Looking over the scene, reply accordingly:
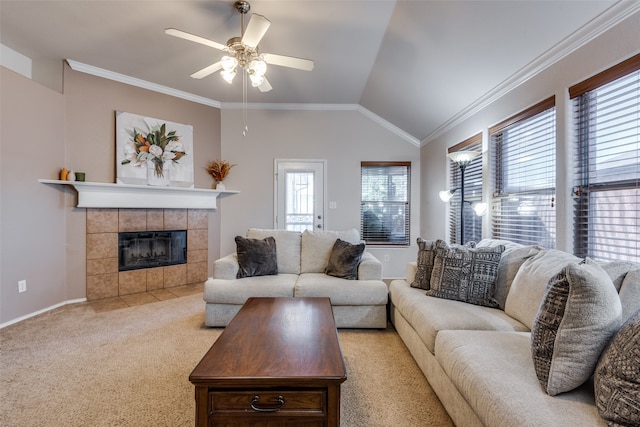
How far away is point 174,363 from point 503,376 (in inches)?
83.3

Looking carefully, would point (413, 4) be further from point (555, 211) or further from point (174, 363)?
point (174, 363)

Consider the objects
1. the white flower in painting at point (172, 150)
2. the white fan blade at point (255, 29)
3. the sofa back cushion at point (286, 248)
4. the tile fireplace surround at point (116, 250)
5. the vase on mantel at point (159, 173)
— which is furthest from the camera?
the white flower in painting at point (172, 150)

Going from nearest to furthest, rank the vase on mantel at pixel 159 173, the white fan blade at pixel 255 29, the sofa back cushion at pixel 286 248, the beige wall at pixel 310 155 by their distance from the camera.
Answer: the white fan blade at pixel 255 29 < the sofa back cushion at pixel 286 248 < the vase on mantel at pixel 159 173 < the beige wall at pixel 310 155

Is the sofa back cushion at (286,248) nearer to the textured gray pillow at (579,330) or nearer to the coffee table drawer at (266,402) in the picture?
the coffee table drawer at (266,402)

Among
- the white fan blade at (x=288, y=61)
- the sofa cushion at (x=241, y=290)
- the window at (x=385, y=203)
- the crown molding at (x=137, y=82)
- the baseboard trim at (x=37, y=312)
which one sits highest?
the crown molding at (x=137, y=82)

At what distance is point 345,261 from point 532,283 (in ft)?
5.36

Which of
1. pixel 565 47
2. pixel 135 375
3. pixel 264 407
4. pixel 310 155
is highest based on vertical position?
pixel 565 47

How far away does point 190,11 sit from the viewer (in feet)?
8.95

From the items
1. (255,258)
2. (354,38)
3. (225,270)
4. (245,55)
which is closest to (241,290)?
(225,270)

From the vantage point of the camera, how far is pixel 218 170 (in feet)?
15.8

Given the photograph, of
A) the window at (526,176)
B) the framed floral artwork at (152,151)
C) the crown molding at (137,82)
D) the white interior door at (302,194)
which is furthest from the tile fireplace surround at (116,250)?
the window at (526,176)

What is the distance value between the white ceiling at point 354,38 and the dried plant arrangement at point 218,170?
4.12 ft

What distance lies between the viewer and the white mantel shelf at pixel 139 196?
11.8ft

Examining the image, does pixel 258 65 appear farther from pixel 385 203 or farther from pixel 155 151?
pixel 385 203
